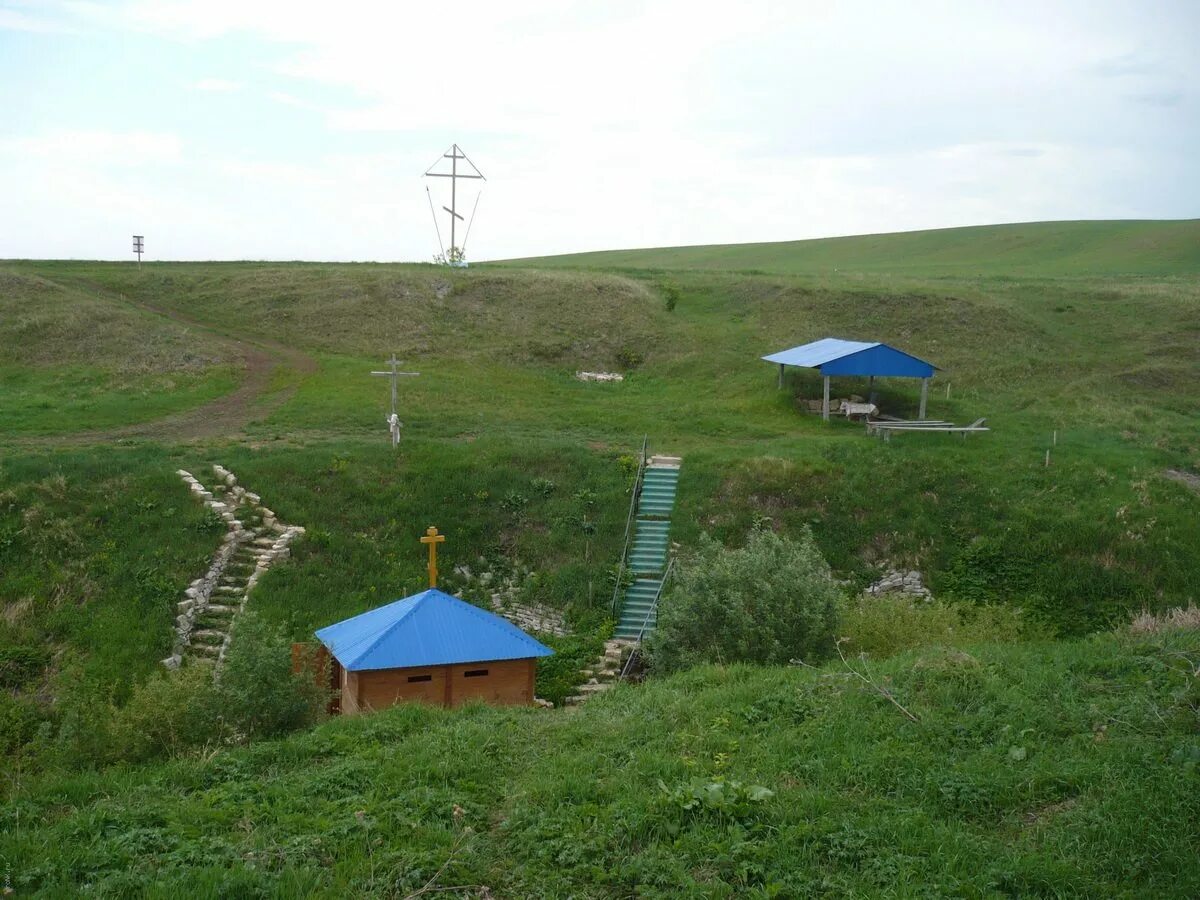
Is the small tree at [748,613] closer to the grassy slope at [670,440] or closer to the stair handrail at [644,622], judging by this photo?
the stair handrail at [644,622]

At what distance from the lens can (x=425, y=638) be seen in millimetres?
14719

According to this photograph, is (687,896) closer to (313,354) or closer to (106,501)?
(106,501)

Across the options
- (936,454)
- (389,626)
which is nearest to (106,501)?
(389,626)

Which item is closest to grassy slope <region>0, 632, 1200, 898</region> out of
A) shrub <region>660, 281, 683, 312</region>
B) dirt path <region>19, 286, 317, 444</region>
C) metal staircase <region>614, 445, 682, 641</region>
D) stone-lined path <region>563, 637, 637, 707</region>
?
stone-lined path <region>563, 637, 637, 707</region>

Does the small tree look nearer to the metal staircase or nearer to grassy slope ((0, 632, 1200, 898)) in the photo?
grassy slope ((0, 632, 1200, 898))

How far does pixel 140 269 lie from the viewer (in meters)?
50.2

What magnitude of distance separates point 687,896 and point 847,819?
5.82 ft

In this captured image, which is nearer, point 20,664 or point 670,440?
point 20,664

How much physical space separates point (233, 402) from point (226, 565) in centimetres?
1283

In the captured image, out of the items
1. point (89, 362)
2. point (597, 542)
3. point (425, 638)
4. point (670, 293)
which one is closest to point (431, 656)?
point (425, 638)

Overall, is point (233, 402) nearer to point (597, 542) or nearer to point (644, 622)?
point (597, 542)

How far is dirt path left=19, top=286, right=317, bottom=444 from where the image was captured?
28.4 m

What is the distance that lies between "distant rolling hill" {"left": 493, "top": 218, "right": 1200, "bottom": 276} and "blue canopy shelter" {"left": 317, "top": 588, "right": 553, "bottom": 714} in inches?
1947

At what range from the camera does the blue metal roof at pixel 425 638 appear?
1429 cm
